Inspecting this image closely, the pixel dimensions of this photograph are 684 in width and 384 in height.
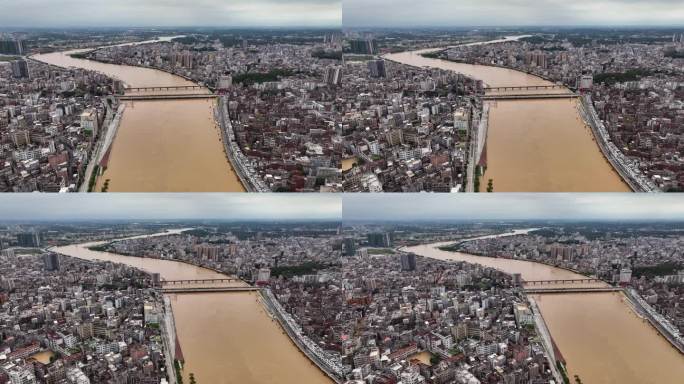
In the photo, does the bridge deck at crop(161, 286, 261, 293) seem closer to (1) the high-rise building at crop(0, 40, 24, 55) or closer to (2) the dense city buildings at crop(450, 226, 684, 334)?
(2) the dense city buildings at crop(450, 226, 684, 334)

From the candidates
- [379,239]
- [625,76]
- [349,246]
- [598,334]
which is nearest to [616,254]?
[598,334]

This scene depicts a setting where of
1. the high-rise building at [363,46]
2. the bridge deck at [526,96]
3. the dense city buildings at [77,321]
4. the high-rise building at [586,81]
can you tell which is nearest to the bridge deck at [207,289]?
the dense city buildings at [77,321]

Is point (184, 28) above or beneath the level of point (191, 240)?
above

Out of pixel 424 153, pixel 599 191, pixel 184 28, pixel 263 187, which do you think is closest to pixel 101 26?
pixel 184 28

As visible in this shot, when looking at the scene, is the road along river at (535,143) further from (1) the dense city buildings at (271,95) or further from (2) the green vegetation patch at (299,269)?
(2) the green vegetation patch at (299,269)

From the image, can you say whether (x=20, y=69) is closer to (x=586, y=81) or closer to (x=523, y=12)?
(x=523, y=12)

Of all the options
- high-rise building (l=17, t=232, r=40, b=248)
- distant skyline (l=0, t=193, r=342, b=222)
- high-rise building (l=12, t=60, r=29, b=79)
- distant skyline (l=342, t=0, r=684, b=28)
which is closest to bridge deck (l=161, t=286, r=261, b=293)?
distant skyline (l=0, t=193, r=342, b=222)

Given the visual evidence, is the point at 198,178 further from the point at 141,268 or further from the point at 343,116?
the point at 343,116
